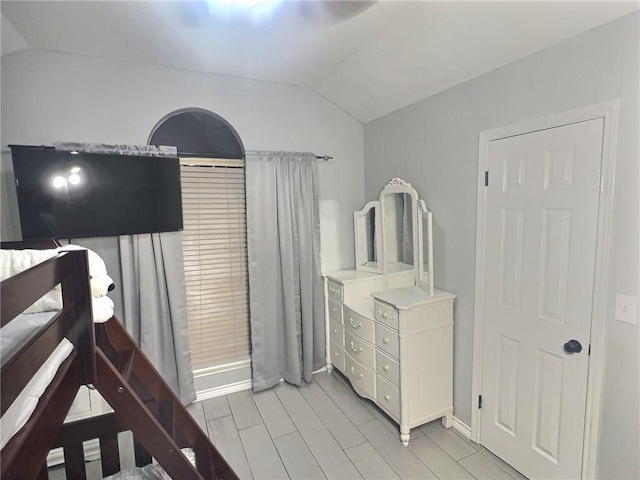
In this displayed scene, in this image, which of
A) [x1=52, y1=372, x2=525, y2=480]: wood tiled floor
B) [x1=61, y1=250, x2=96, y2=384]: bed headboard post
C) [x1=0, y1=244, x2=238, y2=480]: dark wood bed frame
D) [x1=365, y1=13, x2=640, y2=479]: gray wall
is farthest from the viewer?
[x1=52, y1=372, x2=525, y2=480]: wood tiled floor

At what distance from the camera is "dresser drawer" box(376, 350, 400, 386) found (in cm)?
232

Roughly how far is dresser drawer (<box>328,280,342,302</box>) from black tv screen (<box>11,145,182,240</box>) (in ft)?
4.58

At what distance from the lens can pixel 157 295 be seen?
2576 mm

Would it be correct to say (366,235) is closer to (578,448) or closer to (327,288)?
(327,288)

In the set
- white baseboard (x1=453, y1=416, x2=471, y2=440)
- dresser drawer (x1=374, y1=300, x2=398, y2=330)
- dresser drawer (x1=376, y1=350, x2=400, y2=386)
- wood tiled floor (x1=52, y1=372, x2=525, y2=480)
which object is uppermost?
dresser drawer (x1=374, y1=300, x2=398, y2=330)

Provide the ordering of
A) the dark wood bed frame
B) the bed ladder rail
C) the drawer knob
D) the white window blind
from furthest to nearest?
the white window blind < the drawer knob < the bed ladder rail < the dark wood bed frame

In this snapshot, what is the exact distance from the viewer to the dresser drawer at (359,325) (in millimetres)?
2574

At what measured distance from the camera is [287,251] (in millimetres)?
2965

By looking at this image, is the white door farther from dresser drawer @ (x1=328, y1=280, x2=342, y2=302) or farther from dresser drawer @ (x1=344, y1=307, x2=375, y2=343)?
dresser drawer @ (x1=328, y1=280, x2=342, y2=302)

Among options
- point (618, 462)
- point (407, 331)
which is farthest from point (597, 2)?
point (618, 462)

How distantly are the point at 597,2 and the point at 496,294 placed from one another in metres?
1.52

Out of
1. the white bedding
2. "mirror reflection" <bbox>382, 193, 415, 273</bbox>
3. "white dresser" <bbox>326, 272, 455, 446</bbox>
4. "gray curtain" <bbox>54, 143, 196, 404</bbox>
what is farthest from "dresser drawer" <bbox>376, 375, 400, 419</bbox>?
the white bedding

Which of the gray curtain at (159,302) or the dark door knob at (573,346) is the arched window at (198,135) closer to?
the gray curtain at (159,302)

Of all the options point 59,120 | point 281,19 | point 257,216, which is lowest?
point 257,216
